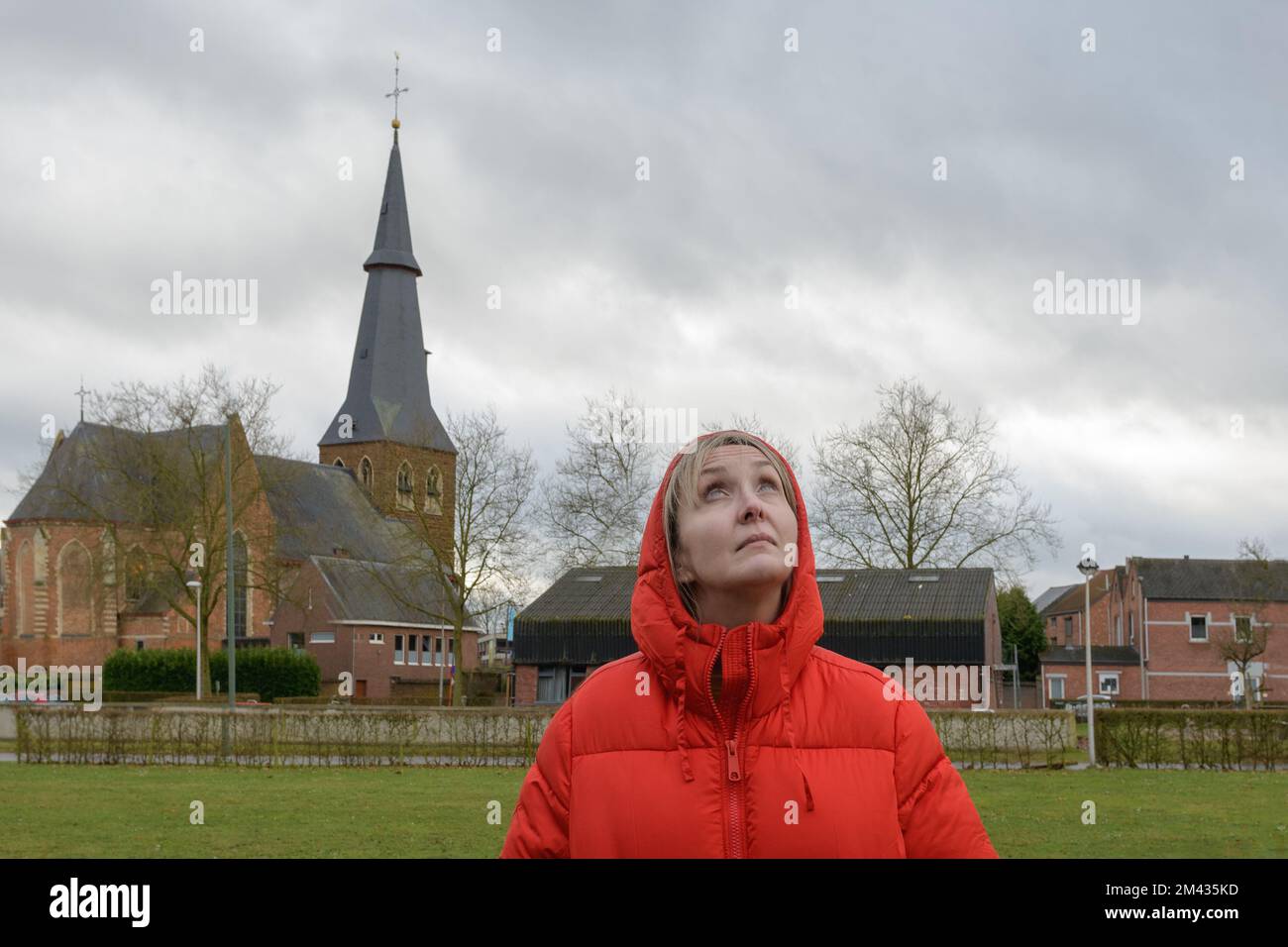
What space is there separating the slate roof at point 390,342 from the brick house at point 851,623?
4563 cm

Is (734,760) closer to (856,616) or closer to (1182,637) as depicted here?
(856,616)

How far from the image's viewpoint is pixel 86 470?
6962cm

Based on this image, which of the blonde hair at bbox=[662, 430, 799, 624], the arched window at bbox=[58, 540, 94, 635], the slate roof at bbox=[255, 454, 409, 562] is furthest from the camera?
the slate roof at bbox=[255, 454, 409, 562]

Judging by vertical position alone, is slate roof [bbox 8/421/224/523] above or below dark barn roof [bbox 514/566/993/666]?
above

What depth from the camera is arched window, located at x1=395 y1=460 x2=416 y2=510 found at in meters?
92.6

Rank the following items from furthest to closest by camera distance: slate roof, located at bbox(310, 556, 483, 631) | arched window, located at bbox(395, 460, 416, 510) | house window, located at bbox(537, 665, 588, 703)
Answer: arched window, located at bbox(395, 460, 416, 510)
slate roof, located at bbox(310, 556, 483, 631)
house window, located at bbox(537, 665, 588, 703)

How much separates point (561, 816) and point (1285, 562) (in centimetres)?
7454

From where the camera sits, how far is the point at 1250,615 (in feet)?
207

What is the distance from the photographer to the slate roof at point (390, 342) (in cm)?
9306

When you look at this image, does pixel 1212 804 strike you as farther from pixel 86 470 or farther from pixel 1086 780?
pixel 86 470

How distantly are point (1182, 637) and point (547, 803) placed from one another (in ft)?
236

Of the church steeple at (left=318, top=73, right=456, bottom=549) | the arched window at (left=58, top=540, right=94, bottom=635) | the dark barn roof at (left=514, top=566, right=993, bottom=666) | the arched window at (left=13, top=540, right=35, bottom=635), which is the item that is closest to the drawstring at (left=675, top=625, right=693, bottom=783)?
the dark barn roof at (left=514, top=566, right=993, bottom=666)

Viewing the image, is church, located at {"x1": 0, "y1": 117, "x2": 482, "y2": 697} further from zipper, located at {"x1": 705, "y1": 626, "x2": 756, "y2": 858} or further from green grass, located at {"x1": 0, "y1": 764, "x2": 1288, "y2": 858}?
zipper, located at {"x1": 705, "y1": 626, "x2": 756, "y2": 858}
